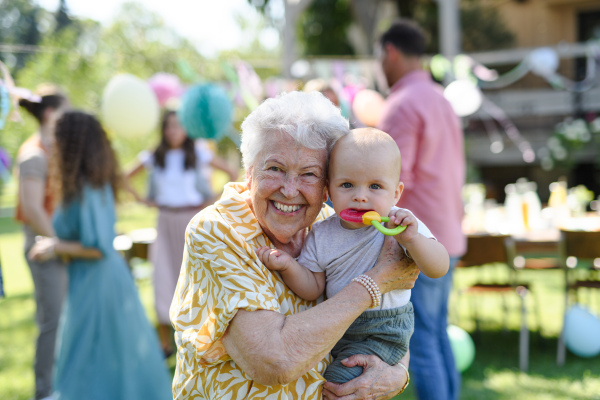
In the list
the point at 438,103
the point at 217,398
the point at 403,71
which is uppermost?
the point at 403,71

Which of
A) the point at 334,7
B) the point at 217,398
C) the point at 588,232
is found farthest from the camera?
the point at 334,7

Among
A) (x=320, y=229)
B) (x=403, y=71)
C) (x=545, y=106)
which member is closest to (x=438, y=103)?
(x=403, y=71)

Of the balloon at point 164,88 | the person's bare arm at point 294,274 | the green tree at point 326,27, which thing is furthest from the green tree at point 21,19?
the green tree at point 326,27

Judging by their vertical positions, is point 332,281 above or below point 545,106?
below

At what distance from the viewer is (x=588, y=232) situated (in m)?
4.39

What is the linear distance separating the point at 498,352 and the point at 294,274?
13.2 ft

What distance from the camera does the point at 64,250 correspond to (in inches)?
131

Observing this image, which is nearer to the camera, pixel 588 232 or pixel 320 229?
pixel 320 229

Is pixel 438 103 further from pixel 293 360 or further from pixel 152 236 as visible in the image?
pixel 152 236

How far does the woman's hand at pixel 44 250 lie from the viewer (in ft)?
11.2

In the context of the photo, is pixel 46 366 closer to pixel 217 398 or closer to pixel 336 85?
pixel 217 398

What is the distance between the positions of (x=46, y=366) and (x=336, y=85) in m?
4.73

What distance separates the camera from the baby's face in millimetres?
1597

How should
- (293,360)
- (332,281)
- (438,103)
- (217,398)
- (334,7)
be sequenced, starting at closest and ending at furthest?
(293,360) < (217,398) < (332,281) < (438,103) < (334,7)
